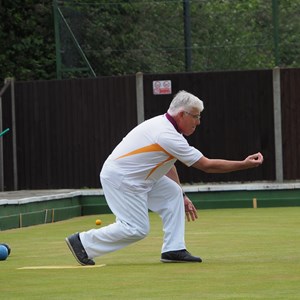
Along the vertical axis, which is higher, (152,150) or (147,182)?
(152,150)

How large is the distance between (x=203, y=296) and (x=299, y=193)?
32.1ft

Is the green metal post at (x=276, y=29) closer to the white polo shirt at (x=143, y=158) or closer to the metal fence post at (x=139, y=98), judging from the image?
the metal fence post at (x=139, y=98)

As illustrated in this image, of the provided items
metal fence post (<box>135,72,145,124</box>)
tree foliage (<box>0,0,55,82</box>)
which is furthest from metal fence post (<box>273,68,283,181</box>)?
tree foliage (<box>0,0,55,82</box>)

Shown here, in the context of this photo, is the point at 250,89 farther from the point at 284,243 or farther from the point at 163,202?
the point at 163,202

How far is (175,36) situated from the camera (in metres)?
19.0

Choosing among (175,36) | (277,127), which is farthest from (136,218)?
(175,36)

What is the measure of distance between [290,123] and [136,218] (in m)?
9.62

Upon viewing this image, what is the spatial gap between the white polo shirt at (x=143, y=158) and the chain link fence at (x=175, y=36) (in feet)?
32.2

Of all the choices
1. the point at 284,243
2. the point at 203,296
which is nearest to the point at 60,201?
the point at 284,243

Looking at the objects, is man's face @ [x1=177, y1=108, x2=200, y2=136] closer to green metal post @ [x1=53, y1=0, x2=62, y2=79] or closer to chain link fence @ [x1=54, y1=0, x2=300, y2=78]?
chain link fence @ [x1=54, y1=0, x2=300, y2=78]

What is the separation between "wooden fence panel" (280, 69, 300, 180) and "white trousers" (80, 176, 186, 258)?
9.21m

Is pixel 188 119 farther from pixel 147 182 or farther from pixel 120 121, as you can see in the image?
pixel 120 121

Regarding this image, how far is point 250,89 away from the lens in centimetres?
1834

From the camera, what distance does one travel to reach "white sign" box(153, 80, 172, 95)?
18.4 m
